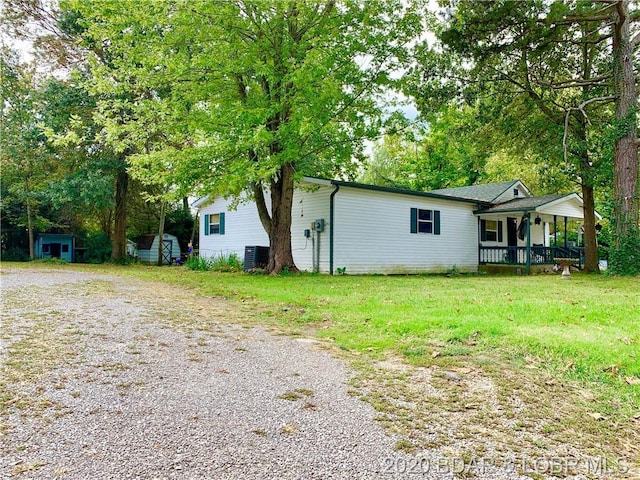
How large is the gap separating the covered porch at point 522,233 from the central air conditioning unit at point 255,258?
9.30 metres

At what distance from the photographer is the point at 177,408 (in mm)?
2754

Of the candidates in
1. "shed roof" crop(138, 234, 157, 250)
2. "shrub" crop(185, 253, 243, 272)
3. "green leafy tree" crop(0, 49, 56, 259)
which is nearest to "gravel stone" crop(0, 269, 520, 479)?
"shrub" crop(185, 253, 243, 272)

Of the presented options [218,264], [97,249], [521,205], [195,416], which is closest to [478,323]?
[195,416]

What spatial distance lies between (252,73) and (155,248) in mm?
15283

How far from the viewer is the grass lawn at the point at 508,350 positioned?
273 centimetres

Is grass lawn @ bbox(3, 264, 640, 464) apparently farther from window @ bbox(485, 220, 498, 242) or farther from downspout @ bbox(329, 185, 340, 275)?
window @ bbox(485, 220, 498, 242)

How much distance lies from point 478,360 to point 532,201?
52.7 ft

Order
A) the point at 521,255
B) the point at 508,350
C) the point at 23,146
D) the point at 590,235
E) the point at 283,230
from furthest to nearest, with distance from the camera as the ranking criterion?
the point at 23,146 → the point at 521,255 → the point at 590,235 → the point at 283,230 → the point at 508,350

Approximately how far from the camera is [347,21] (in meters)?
11.7

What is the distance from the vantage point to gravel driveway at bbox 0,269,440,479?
2.09 m

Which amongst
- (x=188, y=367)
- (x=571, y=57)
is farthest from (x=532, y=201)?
(x=188, y=367)

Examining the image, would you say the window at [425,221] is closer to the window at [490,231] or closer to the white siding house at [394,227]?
the white siding house at [394,227]

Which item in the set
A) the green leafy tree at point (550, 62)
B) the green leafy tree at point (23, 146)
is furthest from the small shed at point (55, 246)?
the green leafy tree at point (550, 62)

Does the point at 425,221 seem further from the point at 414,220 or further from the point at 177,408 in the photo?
the point at 177,408
